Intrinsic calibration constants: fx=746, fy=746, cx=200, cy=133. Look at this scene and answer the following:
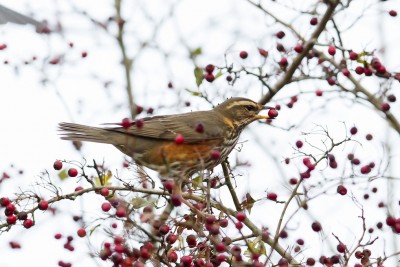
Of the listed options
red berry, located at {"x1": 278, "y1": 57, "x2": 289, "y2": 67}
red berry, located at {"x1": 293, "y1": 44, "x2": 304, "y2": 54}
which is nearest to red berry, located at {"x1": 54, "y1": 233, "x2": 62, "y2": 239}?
red berry, located at {"x1": 278, "y1": 57, "x2": 289, "y2": 67}

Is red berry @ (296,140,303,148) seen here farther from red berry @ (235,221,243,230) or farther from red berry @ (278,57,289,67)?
red berry @ (235,221,243,230)

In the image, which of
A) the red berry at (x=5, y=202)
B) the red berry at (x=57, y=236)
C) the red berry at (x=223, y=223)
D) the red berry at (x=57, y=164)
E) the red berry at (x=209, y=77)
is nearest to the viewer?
the red berry at (x=223, y=223)

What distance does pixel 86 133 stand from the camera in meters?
6.51

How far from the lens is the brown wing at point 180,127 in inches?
266

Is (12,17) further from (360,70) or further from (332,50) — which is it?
(360,70)

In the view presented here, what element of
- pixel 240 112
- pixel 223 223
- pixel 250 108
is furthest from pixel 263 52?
pixel 223 223

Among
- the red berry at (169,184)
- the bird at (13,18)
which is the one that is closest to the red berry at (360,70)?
the red berry at (169,184)

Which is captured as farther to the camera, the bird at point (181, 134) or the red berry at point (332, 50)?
the red berry at point (332, 50)

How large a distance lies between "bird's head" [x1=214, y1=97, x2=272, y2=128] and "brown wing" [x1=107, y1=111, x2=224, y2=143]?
17cm

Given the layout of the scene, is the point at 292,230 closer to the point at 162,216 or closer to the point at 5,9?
the point at 162,216

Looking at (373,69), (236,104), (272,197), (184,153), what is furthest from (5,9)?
(272,197)

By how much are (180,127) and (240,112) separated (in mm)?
790

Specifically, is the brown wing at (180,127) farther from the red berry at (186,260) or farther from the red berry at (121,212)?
the red berry at (186,260)

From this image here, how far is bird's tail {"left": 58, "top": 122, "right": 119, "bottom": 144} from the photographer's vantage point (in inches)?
251
